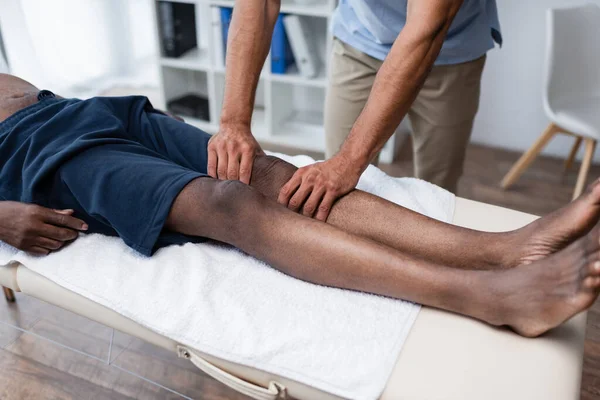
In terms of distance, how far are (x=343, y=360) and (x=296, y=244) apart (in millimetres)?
247

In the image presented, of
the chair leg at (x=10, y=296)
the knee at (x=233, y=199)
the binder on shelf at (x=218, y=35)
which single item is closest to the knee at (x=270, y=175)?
the knee at (x=233, y=199)

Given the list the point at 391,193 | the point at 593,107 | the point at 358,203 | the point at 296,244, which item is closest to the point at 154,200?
the point at 296,244

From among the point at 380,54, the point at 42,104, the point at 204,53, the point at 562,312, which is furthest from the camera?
the point at 204,53

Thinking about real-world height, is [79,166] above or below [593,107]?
above

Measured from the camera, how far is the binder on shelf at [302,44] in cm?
249

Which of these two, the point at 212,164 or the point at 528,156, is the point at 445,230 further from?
the point at 528,156

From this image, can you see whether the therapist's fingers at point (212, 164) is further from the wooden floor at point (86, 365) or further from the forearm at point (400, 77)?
the wooden floor at point (86, 365)

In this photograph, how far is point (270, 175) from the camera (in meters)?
1.28

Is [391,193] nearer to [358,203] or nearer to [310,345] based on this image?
[358,203]

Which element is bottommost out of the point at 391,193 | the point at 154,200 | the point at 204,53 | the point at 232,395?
the point at 232,395

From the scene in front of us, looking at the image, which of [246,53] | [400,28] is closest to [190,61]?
[246,53]

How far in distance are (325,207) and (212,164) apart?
30 centimetres

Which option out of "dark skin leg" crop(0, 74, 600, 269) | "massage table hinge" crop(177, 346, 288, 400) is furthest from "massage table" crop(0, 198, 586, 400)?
"dark skin leg" crop(0, 74, 600, 269)

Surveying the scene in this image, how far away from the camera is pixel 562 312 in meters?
0.89
